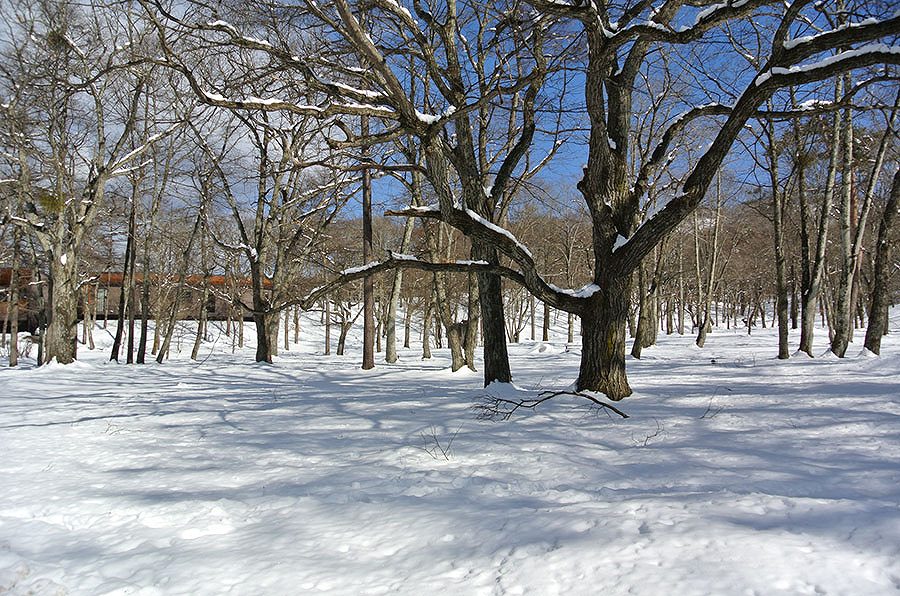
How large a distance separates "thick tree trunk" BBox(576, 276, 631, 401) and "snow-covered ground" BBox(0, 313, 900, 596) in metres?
0.40

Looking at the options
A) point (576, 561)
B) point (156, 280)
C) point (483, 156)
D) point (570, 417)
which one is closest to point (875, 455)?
point (570, 417)

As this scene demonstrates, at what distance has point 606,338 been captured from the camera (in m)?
6.96

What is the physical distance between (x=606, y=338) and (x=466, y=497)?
390 cm

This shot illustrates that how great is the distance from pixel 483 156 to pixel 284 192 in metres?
9.03

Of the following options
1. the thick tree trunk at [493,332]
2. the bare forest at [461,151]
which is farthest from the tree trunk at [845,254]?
the thick tree trunk at [493,332]

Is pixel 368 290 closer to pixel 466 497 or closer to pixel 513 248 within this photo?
pixel 513 248

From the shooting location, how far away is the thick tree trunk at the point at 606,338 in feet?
22.8

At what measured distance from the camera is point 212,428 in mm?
6520

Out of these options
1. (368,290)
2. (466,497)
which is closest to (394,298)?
(368,290)

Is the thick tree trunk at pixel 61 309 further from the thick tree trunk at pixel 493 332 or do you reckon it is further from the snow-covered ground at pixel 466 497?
the thick tree trunk at pixel 493 332

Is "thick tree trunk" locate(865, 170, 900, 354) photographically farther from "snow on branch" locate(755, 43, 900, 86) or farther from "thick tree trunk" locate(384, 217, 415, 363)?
"thick tree trunk" locate(384, 217, 415, 363)

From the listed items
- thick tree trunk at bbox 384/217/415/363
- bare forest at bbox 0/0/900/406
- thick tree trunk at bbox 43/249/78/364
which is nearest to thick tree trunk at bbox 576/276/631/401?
bare forest at bbox 0/0/900/406

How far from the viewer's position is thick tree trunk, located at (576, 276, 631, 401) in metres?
6.95

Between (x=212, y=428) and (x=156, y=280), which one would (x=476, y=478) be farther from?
(x=156, y=280)
